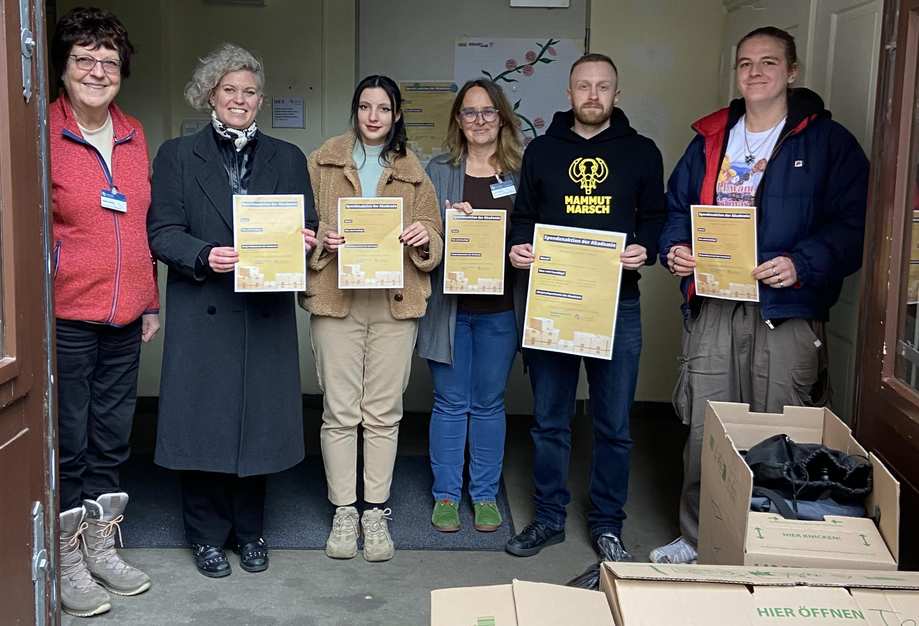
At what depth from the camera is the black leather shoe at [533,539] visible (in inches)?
138

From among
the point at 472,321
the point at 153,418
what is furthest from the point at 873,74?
the point at 153,418

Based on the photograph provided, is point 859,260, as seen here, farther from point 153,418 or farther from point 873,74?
point 153,418

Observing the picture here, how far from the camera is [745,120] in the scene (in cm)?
320

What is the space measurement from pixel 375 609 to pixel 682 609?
1.62 metres

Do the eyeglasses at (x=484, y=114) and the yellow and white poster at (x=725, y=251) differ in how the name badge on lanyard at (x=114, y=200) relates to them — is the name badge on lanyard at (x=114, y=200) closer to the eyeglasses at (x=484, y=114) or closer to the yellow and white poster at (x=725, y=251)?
the eyeglasses at (x=484, y=114)

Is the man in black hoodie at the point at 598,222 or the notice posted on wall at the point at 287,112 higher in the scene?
the notice posted on wall at the point at 287,112

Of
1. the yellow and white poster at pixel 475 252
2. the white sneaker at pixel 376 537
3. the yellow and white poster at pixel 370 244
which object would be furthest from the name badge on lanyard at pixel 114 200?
the white sneaker at pixel 376 537

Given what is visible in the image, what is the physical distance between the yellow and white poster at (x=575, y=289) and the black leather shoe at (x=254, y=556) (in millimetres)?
1175

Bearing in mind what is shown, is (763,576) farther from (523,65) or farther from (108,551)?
(523,65)

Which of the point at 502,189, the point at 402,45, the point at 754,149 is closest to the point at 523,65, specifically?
the point at 402,45

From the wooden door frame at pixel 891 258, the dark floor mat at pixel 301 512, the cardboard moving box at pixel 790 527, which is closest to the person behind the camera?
the cardboard moving box at pixel 790 527

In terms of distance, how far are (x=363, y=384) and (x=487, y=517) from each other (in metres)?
0.74

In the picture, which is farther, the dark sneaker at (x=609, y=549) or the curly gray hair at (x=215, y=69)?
the dark sneaker at (x=609, y=549)

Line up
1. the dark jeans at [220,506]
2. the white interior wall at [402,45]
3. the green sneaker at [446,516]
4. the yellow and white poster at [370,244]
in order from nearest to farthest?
the yellow and white poster at [370,244]
the dark jeans at [220,506]
the green sneaker at [446,516]
the white interior wall at [402,45]
